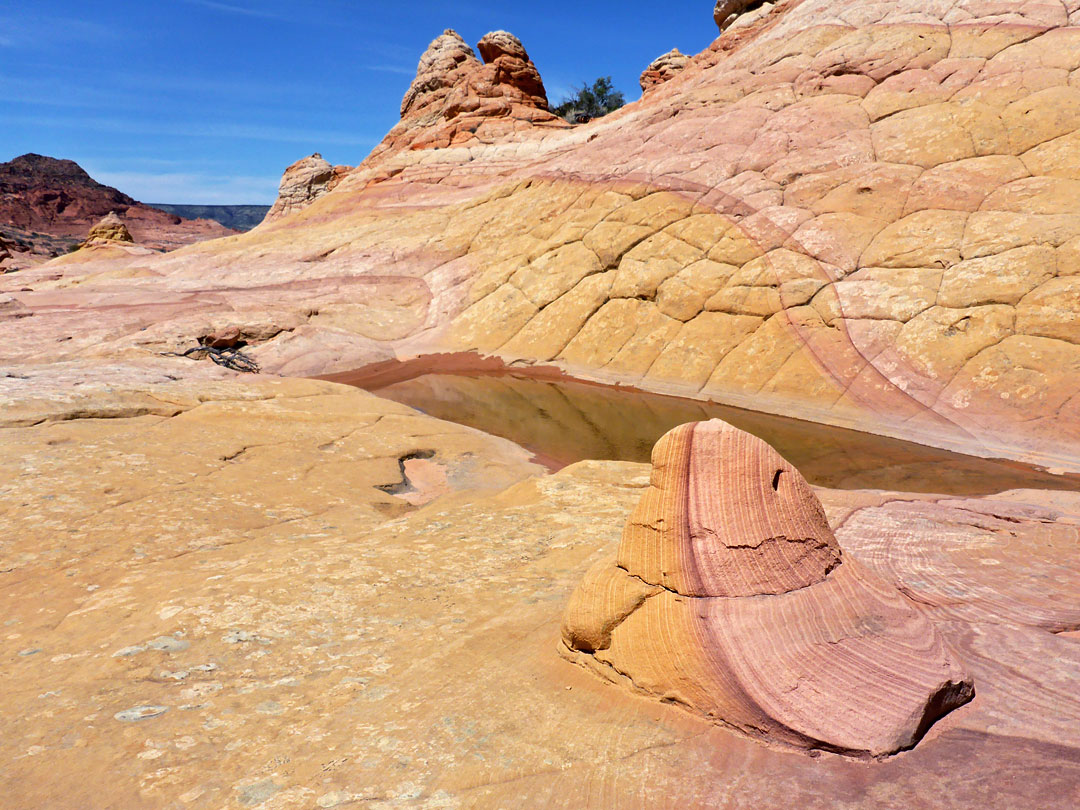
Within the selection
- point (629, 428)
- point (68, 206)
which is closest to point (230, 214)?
point (68, 206)

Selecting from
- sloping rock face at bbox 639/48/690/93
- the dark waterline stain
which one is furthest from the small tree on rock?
the dark waterline stain

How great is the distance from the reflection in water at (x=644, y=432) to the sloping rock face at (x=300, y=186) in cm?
1797

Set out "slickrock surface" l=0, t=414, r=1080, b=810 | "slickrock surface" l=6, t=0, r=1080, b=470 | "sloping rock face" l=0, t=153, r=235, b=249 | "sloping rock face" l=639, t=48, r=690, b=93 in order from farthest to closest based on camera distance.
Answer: "sloping rock face" l=0, t=153, r=235, b=249 → "sloping rock face" l=639, t=48, r=690, b=93 → "slickrock surface" l=6, t=0, r=1080, b=470 → "slickrock surface" l=0, t=414, r=1080, b=810

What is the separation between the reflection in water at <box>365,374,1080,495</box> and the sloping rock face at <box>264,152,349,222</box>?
17973mm

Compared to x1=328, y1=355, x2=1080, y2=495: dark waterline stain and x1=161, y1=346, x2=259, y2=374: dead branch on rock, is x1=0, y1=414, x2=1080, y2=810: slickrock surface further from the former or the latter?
x1=161, y1=346, x2=259, y2=374: dead branch on rock

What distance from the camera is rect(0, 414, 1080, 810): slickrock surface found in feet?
6.19

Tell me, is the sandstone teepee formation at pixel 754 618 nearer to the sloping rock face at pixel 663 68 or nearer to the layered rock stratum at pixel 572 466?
the layered rock stratum at pixel 572 466

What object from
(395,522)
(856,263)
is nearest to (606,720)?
(395,522)

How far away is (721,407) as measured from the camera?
344 inches

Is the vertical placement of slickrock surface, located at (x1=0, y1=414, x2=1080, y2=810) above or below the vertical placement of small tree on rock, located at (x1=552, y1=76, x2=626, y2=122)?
below

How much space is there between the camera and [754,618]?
2.27 m

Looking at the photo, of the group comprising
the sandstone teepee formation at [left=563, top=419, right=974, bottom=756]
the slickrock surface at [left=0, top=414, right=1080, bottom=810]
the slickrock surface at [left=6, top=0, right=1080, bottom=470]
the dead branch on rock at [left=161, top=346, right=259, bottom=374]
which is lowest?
the slickrock surface at [left=0, top=414, right=1080, bottom=810]

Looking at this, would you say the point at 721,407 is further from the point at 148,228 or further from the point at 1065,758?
the point at 148,228

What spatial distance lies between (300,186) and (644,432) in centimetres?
2260
